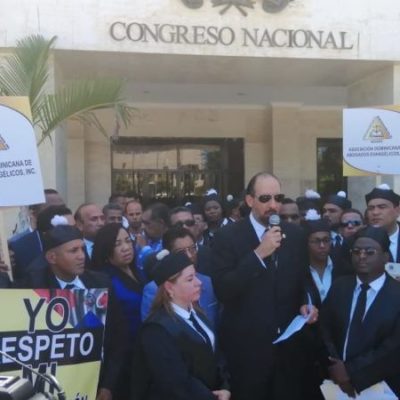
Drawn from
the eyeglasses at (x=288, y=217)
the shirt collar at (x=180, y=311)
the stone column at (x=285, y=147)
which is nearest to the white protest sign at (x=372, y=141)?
the eyeglasses at (x=288, y=217)

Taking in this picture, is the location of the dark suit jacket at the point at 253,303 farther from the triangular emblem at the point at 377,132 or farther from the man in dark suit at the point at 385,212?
the triangular emblem at the point at 377,132

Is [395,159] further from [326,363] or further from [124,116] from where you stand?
[124,116]

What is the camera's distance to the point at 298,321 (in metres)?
4.00

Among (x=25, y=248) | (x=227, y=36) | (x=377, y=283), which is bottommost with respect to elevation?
(x=377, y=283)

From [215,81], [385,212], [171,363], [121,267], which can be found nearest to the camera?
[171,363]

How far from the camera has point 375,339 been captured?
3947mm

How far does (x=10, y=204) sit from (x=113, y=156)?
1154cm

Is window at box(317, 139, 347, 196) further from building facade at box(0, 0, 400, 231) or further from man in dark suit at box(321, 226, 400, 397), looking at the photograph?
man in dark suit at box(321, 226, 400, 397)

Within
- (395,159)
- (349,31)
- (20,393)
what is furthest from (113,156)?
(20,393)

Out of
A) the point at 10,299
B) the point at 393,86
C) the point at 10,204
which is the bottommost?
the point at 10,299

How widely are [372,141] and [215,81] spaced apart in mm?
6487

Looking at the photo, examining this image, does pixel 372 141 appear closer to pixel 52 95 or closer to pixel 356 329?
pixel 356 329

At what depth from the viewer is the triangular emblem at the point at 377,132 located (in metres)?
6.31

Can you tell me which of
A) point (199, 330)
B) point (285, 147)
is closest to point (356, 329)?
point (199, 330)
